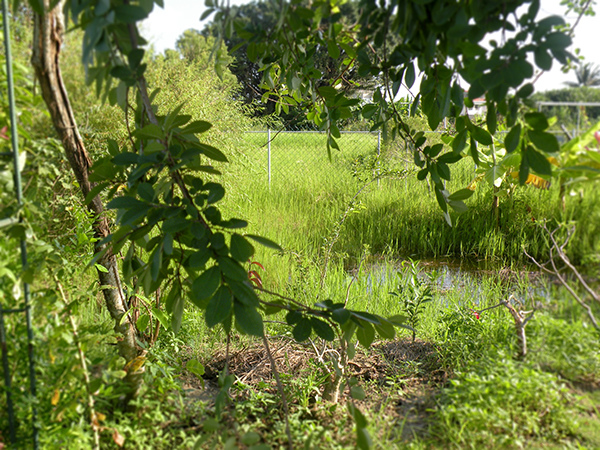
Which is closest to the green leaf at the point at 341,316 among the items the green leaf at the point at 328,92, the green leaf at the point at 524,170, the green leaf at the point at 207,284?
the green leaf at the point at 207,284

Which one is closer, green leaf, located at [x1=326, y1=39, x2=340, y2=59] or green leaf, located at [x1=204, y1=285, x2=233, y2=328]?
green leaf, located at [x1=204, y1=285, x2=233, y2=328]

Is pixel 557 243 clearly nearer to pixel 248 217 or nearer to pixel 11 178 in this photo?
pixel 11 178

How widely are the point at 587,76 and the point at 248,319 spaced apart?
1.10m

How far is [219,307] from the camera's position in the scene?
1.05 meters

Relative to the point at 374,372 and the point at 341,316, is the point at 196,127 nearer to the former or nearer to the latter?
the point at 341,316

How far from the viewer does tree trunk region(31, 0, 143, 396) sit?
3.71 ft

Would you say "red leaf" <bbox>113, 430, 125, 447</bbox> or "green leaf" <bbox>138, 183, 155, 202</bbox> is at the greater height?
"green leaf" <bbox>138, 183, 155, 202</bbox>

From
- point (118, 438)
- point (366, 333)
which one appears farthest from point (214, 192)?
point (118, 438)

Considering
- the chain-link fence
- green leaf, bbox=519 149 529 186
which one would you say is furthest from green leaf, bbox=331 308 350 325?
the chain-link fence

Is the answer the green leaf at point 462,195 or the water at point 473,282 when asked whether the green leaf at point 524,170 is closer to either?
the green leaf at point 462,195

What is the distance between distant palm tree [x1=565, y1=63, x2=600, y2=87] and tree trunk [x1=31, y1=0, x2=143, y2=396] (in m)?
1.32

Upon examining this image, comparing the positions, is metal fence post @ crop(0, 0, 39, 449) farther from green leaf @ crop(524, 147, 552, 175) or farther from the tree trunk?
green leaf @ crop(524, 147, 552, 175)

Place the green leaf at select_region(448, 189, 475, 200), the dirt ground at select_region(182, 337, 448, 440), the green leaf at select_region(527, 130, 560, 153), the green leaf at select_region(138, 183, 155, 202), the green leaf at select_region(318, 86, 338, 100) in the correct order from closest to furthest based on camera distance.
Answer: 1. the green leaf at select_region(527, 130, 560, 153)
2. the green leaf at select_region(138, 183, 155, 202)
3. the green leaf at select_region(448, 189, 475, 200)
4. the dirt ground at select_region(182, 337, 448, 440)
5. the green leaf at select_region(318, 86, 338, 100)

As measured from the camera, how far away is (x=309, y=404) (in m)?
1.69
